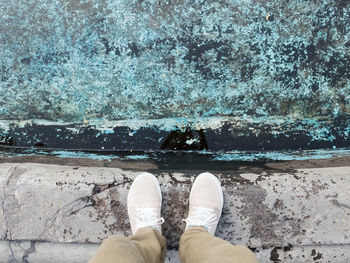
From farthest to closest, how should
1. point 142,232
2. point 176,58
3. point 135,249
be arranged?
point 176,58
point 142,232
point 135,249

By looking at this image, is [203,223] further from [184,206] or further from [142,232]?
[142,232]

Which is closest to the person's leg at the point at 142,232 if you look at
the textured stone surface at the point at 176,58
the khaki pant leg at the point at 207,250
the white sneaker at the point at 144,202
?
the white sneaker at the point at 144,202

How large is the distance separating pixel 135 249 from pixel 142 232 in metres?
0.17

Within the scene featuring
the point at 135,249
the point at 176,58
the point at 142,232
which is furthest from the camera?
the point at 176,58

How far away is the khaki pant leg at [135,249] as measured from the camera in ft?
3.00

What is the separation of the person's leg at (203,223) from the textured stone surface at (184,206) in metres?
0.04

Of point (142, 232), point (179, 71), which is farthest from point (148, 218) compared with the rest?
point (179, 71)

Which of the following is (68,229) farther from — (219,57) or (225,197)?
(219,57)

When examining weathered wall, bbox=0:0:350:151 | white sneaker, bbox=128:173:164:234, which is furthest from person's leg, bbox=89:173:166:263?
weathered wall, bbox=0:0:350:151

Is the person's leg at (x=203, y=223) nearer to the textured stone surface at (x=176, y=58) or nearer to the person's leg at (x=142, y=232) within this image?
the person's leg at (x=142, y=232)

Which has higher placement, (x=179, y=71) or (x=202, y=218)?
(x=179, y=71)

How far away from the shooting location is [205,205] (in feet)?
3.91

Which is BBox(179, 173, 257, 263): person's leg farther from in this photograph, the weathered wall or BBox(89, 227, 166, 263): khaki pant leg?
the weathered wall

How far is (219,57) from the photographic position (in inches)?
59.7
